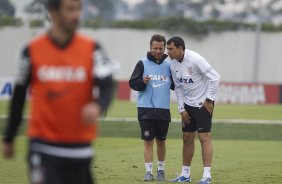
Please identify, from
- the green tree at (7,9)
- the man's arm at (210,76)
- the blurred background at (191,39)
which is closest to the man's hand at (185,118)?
the man's arm at (210,76)

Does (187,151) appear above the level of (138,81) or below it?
below

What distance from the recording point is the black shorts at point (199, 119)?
12594 mm

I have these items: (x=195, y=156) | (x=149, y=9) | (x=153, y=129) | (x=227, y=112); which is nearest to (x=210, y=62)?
(x=227, y=112)

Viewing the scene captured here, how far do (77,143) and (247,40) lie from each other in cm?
5774

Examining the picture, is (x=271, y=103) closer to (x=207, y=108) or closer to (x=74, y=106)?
(x=207, y=108)

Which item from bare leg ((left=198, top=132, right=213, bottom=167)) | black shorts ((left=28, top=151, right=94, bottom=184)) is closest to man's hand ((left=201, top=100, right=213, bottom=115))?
bare leg ((left=198, top=132, right=213, bottom=167))

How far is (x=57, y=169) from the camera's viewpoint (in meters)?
6.35

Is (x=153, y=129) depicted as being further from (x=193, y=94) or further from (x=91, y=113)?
(x=91, y=113)

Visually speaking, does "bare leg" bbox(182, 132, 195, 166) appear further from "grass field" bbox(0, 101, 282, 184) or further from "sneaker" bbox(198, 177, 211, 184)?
"sneaker" bbox(198, 177, 211, 184)

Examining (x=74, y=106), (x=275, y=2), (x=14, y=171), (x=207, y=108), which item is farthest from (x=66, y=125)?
(x=275, y=2)

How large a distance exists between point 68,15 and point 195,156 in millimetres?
11196

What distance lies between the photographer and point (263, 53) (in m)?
63.1

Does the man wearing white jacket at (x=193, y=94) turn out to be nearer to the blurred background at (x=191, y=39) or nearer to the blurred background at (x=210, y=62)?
the blurred background at (x=210, y=62)

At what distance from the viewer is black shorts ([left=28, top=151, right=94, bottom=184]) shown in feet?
20.7
